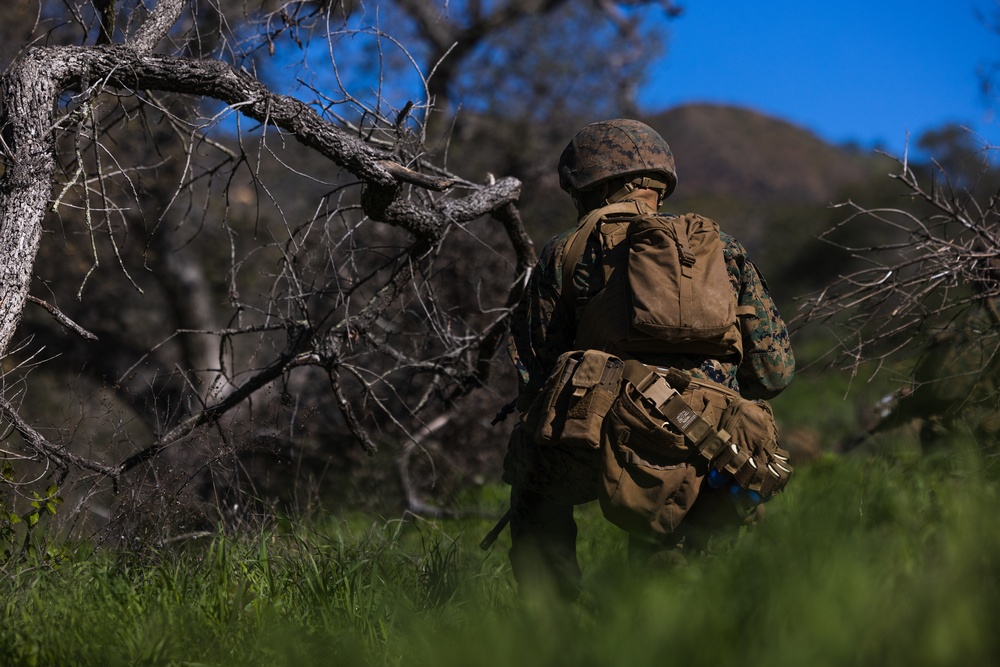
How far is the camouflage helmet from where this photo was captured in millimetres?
3752

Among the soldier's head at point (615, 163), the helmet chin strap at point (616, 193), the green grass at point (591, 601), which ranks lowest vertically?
the green grass at point (591, 601)

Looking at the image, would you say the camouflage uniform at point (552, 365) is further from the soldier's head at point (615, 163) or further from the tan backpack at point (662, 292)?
the soldier's head at point (615, 163)

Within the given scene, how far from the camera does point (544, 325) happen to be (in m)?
3.76

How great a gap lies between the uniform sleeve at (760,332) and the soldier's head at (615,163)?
18.4 inches

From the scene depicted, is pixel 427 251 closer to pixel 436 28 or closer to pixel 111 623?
pixel 111 623

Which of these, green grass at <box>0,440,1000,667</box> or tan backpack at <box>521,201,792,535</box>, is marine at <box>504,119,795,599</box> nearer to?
tan backpack at <box>521,201,792,535</box>

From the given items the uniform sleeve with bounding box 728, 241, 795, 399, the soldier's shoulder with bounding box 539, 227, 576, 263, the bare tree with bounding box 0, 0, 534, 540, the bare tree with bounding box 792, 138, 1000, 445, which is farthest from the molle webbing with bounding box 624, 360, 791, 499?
the bare tree with bounding box 0, 0, 534, 540

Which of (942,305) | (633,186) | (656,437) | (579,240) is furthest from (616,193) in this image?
(942,305)

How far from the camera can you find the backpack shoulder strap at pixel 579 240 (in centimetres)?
365

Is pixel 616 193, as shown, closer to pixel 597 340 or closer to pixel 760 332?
pixel 597 340

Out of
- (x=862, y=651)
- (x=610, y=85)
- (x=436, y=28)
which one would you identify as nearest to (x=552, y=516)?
(x=862, y=651)

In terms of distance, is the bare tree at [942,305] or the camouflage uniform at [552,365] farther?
the bare tree at [942,305]

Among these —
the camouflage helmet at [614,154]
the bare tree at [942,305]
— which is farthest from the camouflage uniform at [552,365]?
the bare tree at [942,305]

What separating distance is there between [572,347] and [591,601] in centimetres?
133
